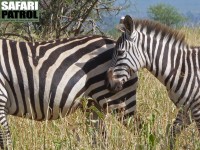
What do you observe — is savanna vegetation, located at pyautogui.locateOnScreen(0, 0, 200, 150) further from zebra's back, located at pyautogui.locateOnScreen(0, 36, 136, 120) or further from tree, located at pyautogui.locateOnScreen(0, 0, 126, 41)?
zebra's back, located at pyautogui.locateOnScreen(0, 36, 136, 120)

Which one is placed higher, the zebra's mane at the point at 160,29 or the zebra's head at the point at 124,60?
the zebra's mane at the point at 160,29

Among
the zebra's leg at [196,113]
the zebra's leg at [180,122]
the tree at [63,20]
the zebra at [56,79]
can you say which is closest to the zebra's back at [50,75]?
the zebra at [56,79]

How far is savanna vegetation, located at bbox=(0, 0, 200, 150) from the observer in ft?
10.4

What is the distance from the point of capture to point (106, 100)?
14.1 ft

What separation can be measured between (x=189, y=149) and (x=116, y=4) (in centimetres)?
677

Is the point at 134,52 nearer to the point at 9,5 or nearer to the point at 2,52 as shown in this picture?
the point at 2,52

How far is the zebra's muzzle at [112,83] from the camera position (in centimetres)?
418

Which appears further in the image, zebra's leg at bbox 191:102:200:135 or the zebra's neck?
the zebra's neck

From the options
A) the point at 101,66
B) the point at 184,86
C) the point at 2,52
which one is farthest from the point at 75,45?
the point at 184,86

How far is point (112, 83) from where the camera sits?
4.20 meters

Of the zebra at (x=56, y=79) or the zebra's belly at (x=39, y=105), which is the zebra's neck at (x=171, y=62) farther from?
the zebra's belly at (x=39, y=105)

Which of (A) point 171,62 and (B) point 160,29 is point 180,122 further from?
(B) point 160,29

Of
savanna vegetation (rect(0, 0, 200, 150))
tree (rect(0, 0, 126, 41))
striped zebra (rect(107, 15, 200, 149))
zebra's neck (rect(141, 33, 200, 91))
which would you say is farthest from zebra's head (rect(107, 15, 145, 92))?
tree (rect(0, 0, 126, 41))

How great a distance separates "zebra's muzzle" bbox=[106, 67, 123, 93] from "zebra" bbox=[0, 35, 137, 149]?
0.28 feet
